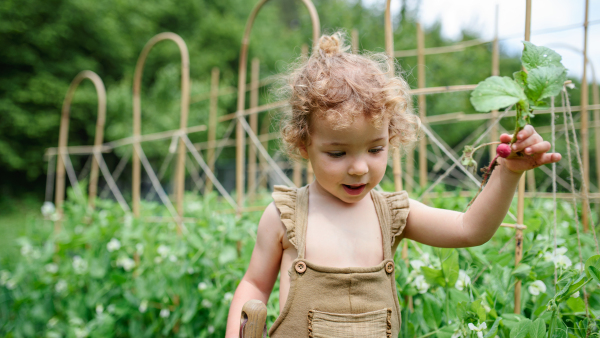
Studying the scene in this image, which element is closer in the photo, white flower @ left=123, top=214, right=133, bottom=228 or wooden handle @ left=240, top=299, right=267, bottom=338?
wooden handle @ left=240, top=299, right=267, bottom=338

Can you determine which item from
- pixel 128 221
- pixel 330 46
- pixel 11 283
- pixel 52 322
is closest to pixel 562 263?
pixel 330 46

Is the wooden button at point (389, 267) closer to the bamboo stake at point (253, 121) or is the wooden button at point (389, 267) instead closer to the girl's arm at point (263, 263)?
the girl's arm at point (263, 263)

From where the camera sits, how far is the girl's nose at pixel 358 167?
93 cm

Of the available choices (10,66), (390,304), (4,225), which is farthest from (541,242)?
(10,66)

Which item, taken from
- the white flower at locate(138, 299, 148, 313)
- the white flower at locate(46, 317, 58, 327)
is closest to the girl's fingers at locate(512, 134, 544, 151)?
the white flower at locate(138, 299, 148, 313)

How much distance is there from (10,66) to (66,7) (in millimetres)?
2262

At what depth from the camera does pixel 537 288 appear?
122 cm

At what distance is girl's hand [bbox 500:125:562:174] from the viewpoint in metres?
0.76

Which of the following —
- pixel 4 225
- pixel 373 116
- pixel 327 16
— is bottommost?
pixel 4 225

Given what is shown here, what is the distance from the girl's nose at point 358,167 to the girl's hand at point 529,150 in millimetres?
288

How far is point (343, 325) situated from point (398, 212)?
32cm

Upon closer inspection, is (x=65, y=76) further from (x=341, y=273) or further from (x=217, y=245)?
(x=341, y=273)

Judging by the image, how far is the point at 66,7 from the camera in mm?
10891

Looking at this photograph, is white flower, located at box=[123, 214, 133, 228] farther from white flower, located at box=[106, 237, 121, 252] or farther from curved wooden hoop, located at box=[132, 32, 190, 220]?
white flower, located at box=[106, 237, 121, 252]
